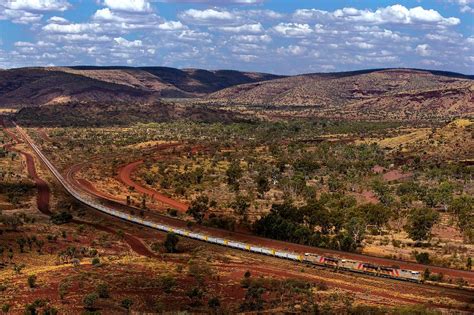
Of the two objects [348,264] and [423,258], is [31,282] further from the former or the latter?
[423,258]

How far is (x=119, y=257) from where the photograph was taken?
6109cm

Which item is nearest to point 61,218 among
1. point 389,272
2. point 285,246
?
point 285,246

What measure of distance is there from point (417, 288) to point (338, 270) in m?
8.39

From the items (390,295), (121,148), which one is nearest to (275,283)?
(390,295)

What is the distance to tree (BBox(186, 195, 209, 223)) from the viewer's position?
84.9 metres

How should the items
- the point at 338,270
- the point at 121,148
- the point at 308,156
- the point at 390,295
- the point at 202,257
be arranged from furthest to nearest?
the point at 121,148 → the point at 308,156 → the point at 202,257 → the point at 338,270 → the point at 390,295

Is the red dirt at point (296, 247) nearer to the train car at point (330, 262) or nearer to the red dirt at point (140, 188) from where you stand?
the train car at point (330, 262)

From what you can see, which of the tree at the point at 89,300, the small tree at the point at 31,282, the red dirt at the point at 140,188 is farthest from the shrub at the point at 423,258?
the red dirt at the point at 140,188

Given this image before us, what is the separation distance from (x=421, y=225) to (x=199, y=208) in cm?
3257

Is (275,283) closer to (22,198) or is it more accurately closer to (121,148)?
(22,198)

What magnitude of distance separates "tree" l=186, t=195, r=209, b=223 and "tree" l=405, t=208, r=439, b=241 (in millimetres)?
28667

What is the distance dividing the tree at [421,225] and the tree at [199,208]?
28.7m

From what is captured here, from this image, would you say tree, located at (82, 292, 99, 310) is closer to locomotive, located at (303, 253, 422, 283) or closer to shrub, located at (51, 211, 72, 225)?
locomotive, located at (303, 253, 422, 283)

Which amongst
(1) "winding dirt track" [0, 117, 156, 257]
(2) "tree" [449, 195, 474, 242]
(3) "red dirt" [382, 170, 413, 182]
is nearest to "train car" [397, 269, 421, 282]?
(2) "tree" [449, 195, 474, 242]
